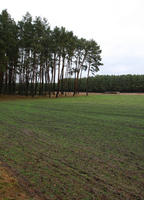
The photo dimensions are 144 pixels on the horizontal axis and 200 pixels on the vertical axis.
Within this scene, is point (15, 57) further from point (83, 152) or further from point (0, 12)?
point (83, 152)

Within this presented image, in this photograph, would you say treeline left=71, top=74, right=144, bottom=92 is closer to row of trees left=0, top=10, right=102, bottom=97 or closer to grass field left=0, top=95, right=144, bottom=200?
row of trees left=0, top=10, right=102, bottom=97

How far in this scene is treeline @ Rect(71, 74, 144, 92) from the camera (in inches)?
1591

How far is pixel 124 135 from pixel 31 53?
22605mm

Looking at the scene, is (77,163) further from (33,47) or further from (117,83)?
(117,83)

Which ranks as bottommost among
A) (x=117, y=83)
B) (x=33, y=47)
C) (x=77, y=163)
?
(x=77, y=163)

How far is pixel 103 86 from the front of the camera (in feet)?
147

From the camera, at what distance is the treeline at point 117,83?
133ft

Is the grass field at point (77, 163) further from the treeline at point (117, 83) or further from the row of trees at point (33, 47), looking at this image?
the treeline at point (117, 83)

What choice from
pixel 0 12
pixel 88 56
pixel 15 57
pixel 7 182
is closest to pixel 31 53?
pixel 15 57

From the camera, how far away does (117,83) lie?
4281 cm

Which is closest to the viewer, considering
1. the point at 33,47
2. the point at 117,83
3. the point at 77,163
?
the point at 77,163

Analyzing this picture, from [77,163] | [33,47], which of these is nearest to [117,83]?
[33,47]

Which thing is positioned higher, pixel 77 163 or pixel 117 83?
pixel 117 83

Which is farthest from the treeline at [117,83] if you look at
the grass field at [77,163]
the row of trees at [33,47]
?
the grass field at [77,163]
